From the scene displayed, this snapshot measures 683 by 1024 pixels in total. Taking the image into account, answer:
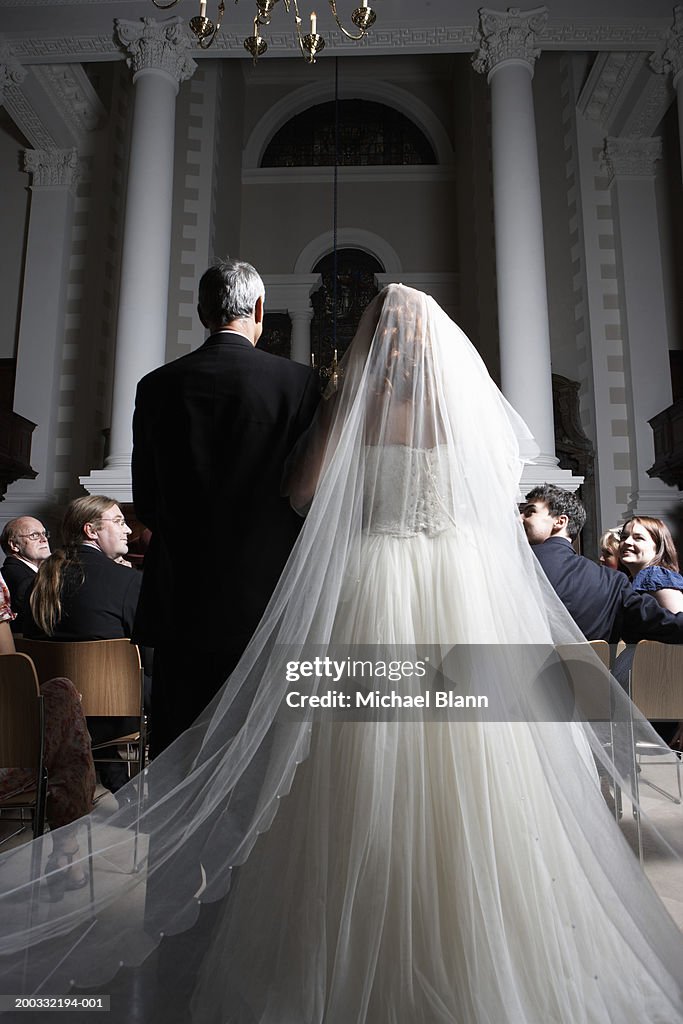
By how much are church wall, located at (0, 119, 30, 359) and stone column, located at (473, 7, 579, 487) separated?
4.89m

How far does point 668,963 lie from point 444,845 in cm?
40

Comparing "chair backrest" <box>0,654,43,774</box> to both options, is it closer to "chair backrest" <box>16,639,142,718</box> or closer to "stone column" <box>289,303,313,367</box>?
"chair backrest" <box>16,639,142,718</box>

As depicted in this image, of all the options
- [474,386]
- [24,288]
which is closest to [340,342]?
[24,288]

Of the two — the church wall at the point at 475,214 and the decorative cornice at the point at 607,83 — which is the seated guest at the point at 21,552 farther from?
the decorative cornice at the point at 607,83

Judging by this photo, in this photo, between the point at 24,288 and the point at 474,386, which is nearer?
the point at 474,386

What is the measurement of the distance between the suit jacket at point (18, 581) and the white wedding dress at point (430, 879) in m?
2.58

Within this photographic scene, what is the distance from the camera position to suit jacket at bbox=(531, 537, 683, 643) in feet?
7.96

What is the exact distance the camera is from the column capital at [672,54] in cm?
588

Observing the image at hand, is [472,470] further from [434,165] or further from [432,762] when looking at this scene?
[434,165]

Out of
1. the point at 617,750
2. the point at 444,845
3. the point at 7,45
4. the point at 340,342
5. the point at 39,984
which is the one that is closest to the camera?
the point at 39,984

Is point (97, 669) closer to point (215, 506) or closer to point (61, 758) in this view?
point (61, 758)

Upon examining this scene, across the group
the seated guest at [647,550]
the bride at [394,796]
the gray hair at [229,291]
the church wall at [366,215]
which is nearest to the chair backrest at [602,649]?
the seated guest at [647,550]

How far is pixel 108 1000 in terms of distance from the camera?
1.31 meters

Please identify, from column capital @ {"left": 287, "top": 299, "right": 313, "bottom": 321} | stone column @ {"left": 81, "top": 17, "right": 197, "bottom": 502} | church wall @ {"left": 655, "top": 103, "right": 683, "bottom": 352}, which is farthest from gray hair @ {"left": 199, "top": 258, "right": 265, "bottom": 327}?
column capital @ {"left": 287, "top": 299, "right": 313, "bottom": 321}
